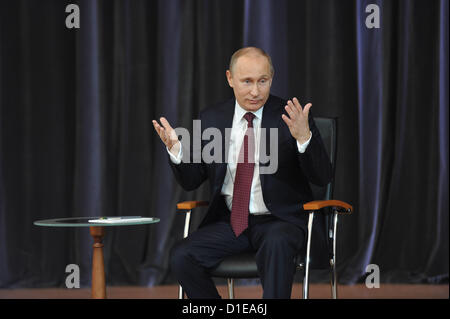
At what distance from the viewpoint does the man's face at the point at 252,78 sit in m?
2.53

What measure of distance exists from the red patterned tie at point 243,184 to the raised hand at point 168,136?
11.3 inches

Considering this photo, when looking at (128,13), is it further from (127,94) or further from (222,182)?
(222,182)

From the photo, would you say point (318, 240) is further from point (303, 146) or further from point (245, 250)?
point (303, 146)

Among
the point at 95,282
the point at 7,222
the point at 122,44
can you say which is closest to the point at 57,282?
the point at 7,222

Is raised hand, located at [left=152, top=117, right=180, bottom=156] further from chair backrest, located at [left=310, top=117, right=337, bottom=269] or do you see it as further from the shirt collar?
chair backrest, located at [left=310, top=117, right=337, bottom=269]

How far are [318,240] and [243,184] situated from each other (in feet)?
1.31

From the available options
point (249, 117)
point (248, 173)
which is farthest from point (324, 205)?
point (249, 117)

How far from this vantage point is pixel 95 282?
2766 mm

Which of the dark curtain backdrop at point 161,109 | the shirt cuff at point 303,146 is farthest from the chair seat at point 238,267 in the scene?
the dark curtain backdrop at point 161,109

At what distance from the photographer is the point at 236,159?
266 cm

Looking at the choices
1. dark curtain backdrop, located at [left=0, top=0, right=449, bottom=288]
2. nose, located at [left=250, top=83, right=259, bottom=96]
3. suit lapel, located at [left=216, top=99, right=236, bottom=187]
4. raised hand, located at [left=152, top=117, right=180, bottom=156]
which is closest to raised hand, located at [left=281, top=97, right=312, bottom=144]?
nose, located at [left=250, top=83, right=259, bottom=96]

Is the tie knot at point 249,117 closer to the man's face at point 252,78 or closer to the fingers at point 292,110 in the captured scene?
the man's face at point 252,78

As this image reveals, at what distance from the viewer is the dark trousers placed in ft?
7.48
